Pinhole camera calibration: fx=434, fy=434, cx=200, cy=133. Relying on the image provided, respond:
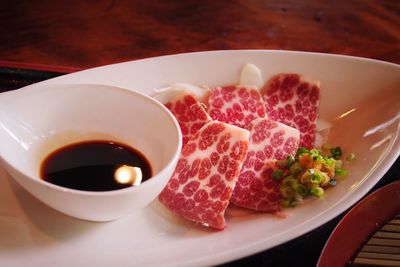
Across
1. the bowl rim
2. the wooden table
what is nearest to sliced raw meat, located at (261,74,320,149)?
the bowl rim

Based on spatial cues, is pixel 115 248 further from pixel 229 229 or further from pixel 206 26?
pixel 206 26

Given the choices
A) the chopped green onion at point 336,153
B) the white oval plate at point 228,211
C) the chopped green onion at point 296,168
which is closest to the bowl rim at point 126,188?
the white oval plate at point 228,211

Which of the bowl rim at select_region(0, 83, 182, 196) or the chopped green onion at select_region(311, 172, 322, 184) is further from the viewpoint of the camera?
the chopped green onion at select_region(311, 172, 322, 184)

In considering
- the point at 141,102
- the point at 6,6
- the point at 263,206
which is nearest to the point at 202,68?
the point at 141,102

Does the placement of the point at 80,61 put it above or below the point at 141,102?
below

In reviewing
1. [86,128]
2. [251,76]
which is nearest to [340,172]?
[251,76]

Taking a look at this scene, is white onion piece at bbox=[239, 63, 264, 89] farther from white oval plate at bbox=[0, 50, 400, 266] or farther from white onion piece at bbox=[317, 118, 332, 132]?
white onion piece at bbox=[317, 118, 332, 132]

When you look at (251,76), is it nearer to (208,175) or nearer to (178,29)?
(208,175)
